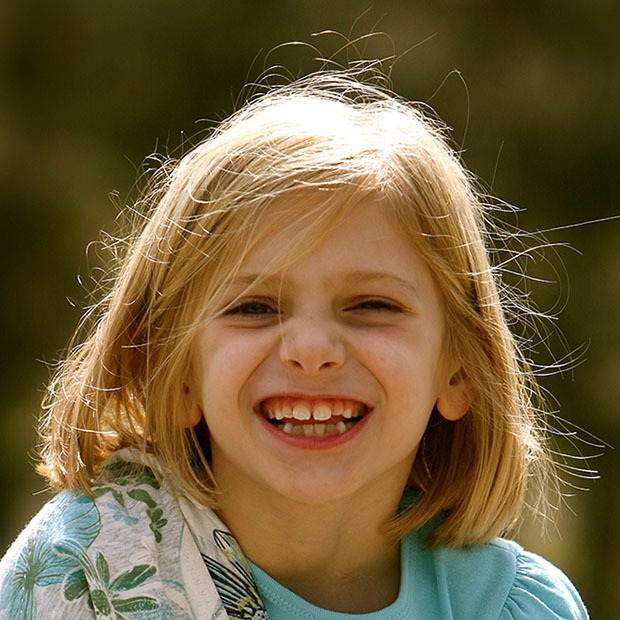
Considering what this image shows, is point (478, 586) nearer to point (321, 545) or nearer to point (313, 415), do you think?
point (321, 545)

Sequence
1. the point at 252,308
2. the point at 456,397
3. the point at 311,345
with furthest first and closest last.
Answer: the point at 456,397
the point at 252,308
the point at 311,345

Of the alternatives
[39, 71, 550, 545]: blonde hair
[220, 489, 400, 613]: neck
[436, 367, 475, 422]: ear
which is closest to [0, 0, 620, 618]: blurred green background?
[39, 71, 550, 545]: blonde hair

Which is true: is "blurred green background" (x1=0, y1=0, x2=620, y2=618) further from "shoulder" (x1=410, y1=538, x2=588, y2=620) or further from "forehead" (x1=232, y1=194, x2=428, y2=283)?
"forehead" (x1=232, y1=194, x2=428, y2=283)

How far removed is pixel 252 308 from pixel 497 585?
811 millimetres

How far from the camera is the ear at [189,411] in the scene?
252cm

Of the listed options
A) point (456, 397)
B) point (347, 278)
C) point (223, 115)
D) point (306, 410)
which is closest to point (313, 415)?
point (306, 410)

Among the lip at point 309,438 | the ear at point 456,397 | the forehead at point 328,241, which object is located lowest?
the lip at point 309,438

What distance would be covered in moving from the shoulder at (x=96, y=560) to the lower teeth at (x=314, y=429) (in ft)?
0.89

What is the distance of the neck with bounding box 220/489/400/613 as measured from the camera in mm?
2503

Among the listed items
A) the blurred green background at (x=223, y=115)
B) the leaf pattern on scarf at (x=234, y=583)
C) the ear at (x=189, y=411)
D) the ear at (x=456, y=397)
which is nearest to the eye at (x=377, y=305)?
the ear at (x=456, y=397)

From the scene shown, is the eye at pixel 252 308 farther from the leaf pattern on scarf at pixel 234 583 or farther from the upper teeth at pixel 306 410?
the leaf pattern on scarf at pixel 234 583

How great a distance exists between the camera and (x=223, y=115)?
462cm

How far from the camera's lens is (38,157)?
4.76m

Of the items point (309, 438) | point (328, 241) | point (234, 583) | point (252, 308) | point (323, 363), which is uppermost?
point (328, 241)
